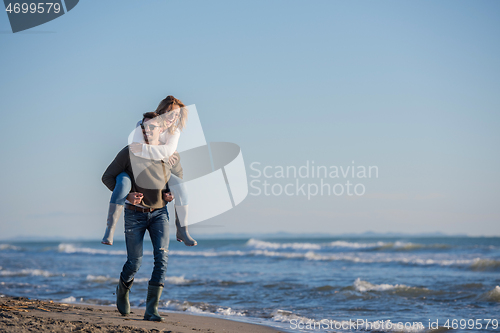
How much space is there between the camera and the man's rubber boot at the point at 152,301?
3652mm

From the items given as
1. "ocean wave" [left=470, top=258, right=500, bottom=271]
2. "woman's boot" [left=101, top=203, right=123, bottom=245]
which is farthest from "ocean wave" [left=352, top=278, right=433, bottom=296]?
"ocean wave" [left=470, top=258, right=500, bottom=271]

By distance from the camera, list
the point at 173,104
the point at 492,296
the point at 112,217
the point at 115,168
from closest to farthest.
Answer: the point at 112,217
the point at 115,168
the point at 173,104
the point at 492,296

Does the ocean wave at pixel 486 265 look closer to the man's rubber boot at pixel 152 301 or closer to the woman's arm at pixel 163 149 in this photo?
the man's rubber boot at pixel 152 301

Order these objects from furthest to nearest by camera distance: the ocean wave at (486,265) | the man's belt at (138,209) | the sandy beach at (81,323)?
1. the ocean wave at (486,265)
2. the man's belt at (138,209)
3. the sandy beach at (81,323)

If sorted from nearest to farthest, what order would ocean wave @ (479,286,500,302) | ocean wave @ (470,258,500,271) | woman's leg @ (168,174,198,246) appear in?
1. woman's leg @ (168,174,198,246)
2. ocean wave @ (479,286,500,302)
3. ocean wave @ (470,258,500,271)

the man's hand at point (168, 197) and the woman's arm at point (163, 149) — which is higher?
the woman's arm at point (163, 149)

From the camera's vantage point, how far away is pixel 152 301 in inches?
146

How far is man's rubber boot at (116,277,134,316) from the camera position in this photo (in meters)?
3.78

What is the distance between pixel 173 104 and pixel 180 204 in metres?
0.91

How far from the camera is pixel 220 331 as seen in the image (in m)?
4.00

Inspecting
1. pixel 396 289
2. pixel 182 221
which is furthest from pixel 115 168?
pixel 396 289

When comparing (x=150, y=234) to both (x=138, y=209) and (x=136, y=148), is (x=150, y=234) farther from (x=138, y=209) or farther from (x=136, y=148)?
(x=136, y=148)

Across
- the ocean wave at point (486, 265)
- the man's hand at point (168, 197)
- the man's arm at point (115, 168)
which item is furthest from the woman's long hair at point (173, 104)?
the ocean wave at point (486, 265)

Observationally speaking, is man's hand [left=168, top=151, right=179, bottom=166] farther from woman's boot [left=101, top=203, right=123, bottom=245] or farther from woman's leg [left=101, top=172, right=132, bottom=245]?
woman's boot [left=101, top=203, right=123, bottom=245]
